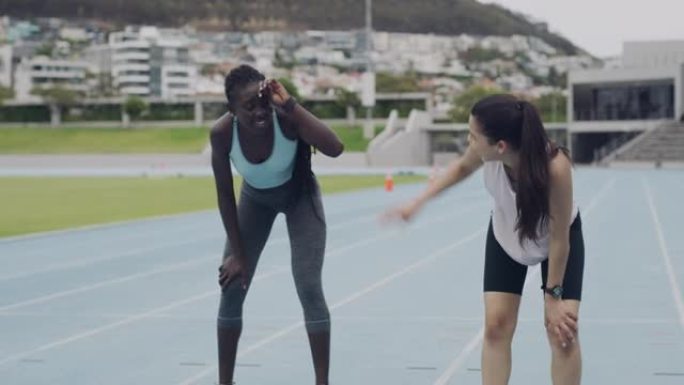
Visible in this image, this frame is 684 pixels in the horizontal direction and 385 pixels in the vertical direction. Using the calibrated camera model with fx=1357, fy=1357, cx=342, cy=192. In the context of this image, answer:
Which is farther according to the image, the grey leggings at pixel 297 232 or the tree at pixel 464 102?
the tree at pixel 464 102

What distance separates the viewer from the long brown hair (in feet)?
16.2

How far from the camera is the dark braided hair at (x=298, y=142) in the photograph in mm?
5789

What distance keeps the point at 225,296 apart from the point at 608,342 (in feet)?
9.57

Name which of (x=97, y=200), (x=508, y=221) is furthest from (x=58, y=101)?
(x=508, y=221)

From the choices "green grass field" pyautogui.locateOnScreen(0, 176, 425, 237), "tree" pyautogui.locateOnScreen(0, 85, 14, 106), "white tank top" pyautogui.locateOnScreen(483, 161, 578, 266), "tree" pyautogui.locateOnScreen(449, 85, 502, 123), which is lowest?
"tree" pyautogui.locateOnScreen(449, 85, 502, 123)

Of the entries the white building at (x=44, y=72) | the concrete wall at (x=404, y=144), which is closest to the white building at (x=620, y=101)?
the concrete wall at (x=404, y=144)

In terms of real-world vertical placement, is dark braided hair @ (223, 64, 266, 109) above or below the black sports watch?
above

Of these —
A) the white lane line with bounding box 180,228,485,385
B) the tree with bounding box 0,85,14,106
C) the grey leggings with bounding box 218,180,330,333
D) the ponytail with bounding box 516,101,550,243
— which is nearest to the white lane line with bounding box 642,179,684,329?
the white lane line with bounding box 180,228,485,385

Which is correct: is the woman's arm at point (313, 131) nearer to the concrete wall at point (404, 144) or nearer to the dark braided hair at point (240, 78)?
the dark braided hair at point (240, 78)

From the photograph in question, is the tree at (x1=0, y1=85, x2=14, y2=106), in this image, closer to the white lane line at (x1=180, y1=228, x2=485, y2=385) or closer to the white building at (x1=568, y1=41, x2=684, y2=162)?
the white building at (x1=568, y1=41, x2=684, y2=162)

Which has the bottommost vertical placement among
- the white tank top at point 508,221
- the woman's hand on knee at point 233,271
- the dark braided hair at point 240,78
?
the woman's hand on knee at point 233,271

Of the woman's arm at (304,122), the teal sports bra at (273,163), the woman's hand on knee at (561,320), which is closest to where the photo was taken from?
the woman's hand on knee at (561,320)

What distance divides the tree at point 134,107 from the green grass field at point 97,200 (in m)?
41.7

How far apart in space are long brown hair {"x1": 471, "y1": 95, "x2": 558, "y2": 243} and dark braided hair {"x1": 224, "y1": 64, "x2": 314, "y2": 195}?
1.15 meters
